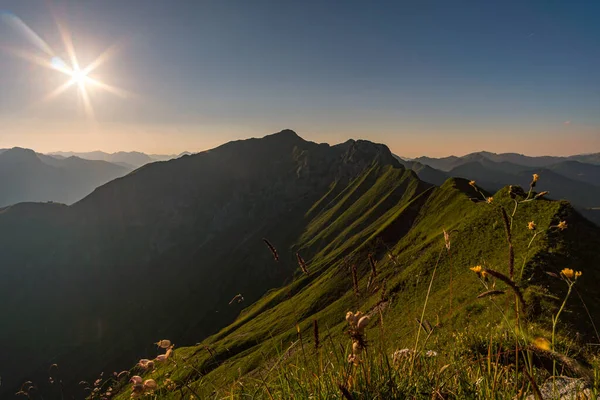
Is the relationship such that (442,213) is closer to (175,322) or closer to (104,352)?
(175,322)

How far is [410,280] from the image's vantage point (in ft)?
136

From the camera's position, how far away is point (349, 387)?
3400 millimetres

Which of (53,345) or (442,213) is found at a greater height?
(442,213)

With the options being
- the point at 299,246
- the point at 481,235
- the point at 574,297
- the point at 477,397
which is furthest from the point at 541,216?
the point at 299,246

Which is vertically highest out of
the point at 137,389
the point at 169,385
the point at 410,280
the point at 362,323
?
the point at 362,323

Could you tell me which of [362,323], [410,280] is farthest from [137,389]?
[410,280]

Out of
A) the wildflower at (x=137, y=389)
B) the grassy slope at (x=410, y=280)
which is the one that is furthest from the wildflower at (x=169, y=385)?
→ the wildflower at (x=137, y=389)

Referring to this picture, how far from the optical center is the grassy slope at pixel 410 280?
472cm

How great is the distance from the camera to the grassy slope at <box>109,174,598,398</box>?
472cm

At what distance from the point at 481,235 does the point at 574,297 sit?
23994 millimetres

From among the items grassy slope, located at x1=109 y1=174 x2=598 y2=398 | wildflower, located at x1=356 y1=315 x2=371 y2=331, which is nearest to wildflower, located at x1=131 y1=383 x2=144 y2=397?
grassy slope, located at x1=109 y1=174 x2=598 y2=398

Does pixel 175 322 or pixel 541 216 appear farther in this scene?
pixel 175 322

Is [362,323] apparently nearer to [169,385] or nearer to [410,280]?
[169,385]

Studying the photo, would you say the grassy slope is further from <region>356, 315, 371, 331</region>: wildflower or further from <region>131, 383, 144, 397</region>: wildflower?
<region>356, 315, 371, 331</region>: wildflower
